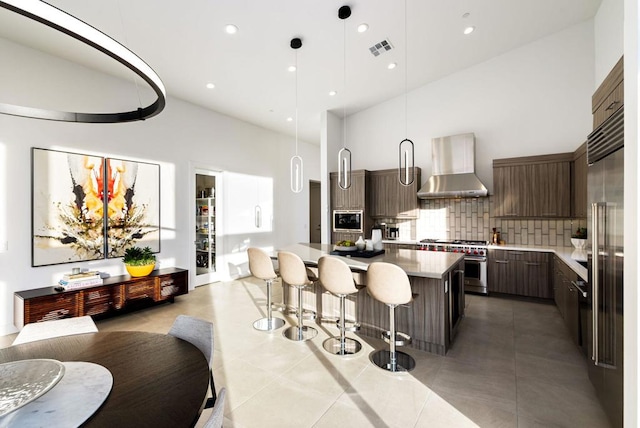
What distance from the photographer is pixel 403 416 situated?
199cm

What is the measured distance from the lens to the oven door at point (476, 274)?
4.79 metres

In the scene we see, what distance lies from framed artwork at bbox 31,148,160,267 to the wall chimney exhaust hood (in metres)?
4.69

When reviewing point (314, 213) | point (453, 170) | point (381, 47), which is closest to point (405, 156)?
point (381, 47)

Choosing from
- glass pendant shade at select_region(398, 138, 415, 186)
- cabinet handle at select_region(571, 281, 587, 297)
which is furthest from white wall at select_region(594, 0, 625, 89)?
cabinet handle at select_region(571, 281, 587, 297)

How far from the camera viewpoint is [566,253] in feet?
13.1

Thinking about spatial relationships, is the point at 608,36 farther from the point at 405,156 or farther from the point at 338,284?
the point at 338,284

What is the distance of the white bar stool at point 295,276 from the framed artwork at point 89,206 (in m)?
2.71

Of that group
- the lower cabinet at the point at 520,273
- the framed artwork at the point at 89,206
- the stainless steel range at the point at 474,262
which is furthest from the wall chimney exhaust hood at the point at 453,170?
the framed artwork at the point at 89,206

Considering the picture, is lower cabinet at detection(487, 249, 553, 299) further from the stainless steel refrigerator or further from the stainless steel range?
the stainless steel refrigerator

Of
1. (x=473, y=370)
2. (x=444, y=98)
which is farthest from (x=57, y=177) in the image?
(x=444, y=98)

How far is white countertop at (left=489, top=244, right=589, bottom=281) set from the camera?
9.22ft

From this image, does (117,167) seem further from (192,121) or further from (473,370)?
(473,370)

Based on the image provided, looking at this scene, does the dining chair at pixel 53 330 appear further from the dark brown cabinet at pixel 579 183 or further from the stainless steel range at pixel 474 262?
the dark brown cabinet at pixel 579 183

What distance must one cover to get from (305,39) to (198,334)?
12.2ft
